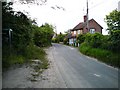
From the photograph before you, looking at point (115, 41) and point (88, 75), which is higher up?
point (115, 41)

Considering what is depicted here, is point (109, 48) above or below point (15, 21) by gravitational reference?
below

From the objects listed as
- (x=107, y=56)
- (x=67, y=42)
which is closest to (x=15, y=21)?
(x=107, y=56)

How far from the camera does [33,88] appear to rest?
41.0ft

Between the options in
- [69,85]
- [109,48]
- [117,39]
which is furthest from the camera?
[109,48]

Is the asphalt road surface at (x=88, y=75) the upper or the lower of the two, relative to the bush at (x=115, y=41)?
lower

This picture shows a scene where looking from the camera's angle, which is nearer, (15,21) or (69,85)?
(69,85)

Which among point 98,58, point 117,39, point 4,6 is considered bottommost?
point 98,58

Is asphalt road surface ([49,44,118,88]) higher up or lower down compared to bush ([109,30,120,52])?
lower down

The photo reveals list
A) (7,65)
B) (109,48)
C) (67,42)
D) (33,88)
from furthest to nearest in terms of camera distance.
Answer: (67,42) < (109,48) < (7,65) < (33,88)

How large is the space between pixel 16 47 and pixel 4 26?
4.19m

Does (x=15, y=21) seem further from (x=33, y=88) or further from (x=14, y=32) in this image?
(x=33, y=88)

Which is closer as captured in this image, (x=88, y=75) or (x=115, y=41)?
(x=88, y=75)

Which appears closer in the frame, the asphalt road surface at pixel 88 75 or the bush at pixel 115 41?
the asphalt road surface at pixel 88 75

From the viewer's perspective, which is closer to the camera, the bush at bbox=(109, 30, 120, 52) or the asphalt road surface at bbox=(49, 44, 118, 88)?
the asphalt road surface at bbox=(49, 44, 118, 88)
